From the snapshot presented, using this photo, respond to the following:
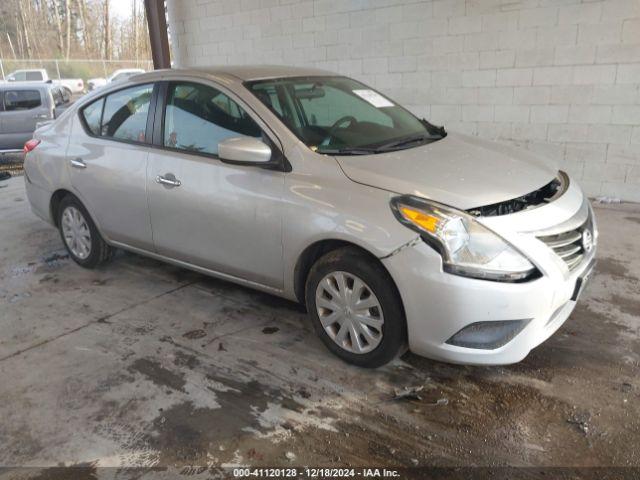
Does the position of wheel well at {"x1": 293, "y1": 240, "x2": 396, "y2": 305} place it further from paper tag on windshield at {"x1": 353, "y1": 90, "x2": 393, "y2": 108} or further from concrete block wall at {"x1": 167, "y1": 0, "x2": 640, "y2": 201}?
concrete block wall at {"x1": 167, "y1": 0, "x2": 640, "y2": 201}

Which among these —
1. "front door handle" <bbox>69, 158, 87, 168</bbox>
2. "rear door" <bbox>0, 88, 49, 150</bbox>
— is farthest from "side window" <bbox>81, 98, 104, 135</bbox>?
"rear door" <bbox>0, 88, 49, 150</bbox>

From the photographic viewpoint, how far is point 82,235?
171 inches

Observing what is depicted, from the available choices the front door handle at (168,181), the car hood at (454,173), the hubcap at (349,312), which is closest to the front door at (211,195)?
the front door handle at (168,181)

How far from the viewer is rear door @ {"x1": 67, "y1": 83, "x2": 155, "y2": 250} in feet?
11.9

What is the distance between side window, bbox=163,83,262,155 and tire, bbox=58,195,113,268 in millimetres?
1285

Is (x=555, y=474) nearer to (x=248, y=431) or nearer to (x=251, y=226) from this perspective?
(x=248, y=431)

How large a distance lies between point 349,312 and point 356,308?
57mm

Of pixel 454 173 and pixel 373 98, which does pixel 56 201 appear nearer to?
pixel 373 98

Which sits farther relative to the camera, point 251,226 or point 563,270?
point 251,226

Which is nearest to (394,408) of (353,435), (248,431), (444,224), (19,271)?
(353,435)

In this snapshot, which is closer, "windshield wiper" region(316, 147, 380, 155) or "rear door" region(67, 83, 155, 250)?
"windshield wiper" region(316, 147, 380, 155)

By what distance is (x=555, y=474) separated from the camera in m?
2.10

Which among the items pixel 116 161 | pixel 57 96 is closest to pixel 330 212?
pixel 116 161

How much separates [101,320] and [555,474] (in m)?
2.87
